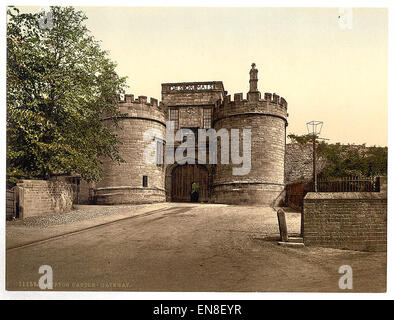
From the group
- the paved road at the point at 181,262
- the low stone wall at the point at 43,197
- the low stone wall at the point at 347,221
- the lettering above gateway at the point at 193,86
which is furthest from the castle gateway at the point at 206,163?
the low stone wall at the point at 347,221

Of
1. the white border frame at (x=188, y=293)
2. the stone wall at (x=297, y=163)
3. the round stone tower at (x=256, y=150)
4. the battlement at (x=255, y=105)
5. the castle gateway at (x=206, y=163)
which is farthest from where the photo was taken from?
the stone wall at (x=297, y=163)

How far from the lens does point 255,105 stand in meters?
20.8

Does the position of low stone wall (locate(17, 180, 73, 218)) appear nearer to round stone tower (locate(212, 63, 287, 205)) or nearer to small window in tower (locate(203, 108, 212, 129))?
round stone tower (locate(212, 63, 287, 205))

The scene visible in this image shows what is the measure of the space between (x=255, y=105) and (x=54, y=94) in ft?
37.5

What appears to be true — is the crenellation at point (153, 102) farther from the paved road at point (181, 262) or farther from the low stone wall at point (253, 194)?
the paved road at point (181, 262)

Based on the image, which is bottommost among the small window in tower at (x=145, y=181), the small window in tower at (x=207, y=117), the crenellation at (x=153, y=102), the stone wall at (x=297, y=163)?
the small window in tower at (x=145, y=181)

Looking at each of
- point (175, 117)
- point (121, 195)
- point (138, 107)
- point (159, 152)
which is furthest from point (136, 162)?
point (175, 117)

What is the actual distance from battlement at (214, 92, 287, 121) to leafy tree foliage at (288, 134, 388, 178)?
4.27 metres

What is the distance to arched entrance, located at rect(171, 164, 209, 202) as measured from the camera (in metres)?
23.0

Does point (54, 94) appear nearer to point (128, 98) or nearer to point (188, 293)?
point (128, 98)

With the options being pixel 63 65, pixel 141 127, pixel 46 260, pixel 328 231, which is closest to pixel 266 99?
pixel 141 127

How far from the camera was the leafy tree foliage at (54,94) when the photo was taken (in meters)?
13.0

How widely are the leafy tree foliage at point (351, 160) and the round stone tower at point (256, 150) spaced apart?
3.40 m

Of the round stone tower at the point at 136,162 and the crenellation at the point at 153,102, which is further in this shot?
the crenellation at the point at 153,102
